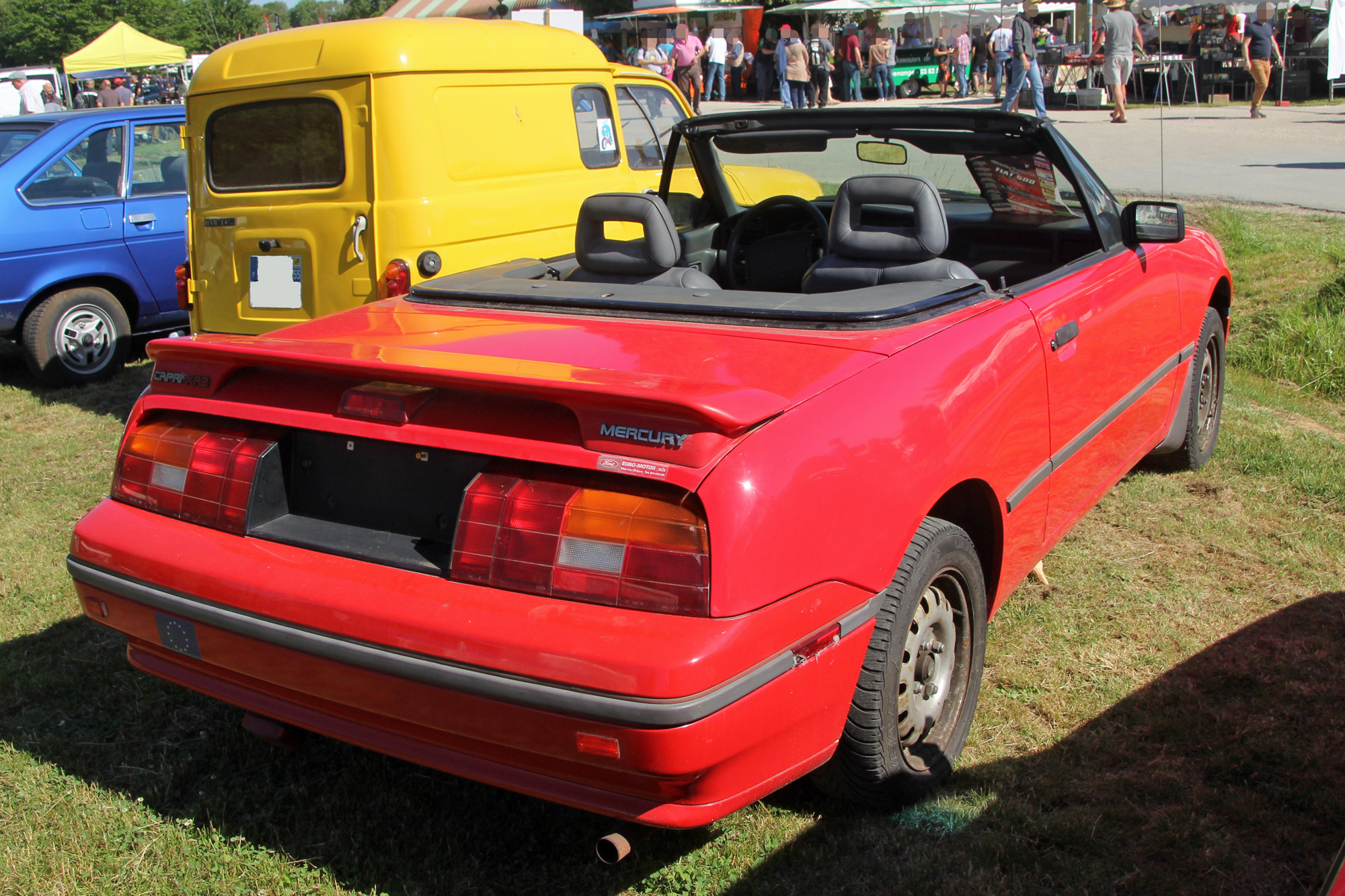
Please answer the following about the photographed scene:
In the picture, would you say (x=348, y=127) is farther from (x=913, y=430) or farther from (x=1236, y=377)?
(x=1236, y=377)

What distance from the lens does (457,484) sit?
227 centimetres

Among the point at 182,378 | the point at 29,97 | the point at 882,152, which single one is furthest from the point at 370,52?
the point at 29,97

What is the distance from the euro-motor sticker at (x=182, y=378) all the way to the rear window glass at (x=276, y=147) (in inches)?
111

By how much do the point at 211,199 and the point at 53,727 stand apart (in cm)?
343

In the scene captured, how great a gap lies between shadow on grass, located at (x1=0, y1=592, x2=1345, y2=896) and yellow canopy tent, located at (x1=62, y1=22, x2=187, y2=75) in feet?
107

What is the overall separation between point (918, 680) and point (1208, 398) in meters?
2.87

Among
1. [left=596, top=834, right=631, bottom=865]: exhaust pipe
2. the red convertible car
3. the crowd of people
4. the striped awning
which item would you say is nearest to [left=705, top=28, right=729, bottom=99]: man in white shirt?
the striped awning

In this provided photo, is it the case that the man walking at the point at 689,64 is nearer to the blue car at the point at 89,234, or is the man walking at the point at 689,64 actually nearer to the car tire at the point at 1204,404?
the blue car at the point at 89,234

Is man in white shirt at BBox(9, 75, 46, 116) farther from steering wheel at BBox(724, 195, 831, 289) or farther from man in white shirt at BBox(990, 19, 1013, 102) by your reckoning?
steering wheel at BBox(724, 195, 831, 289)

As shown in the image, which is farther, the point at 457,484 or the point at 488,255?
the point at 488,255

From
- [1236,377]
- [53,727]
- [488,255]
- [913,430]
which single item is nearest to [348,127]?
[488,255]

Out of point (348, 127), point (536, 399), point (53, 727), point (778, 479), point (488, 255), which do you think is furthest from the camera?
point (488, 255)

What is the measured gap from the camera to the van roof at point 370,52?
5035mm

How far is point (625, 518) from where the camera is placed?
6.45 feet
